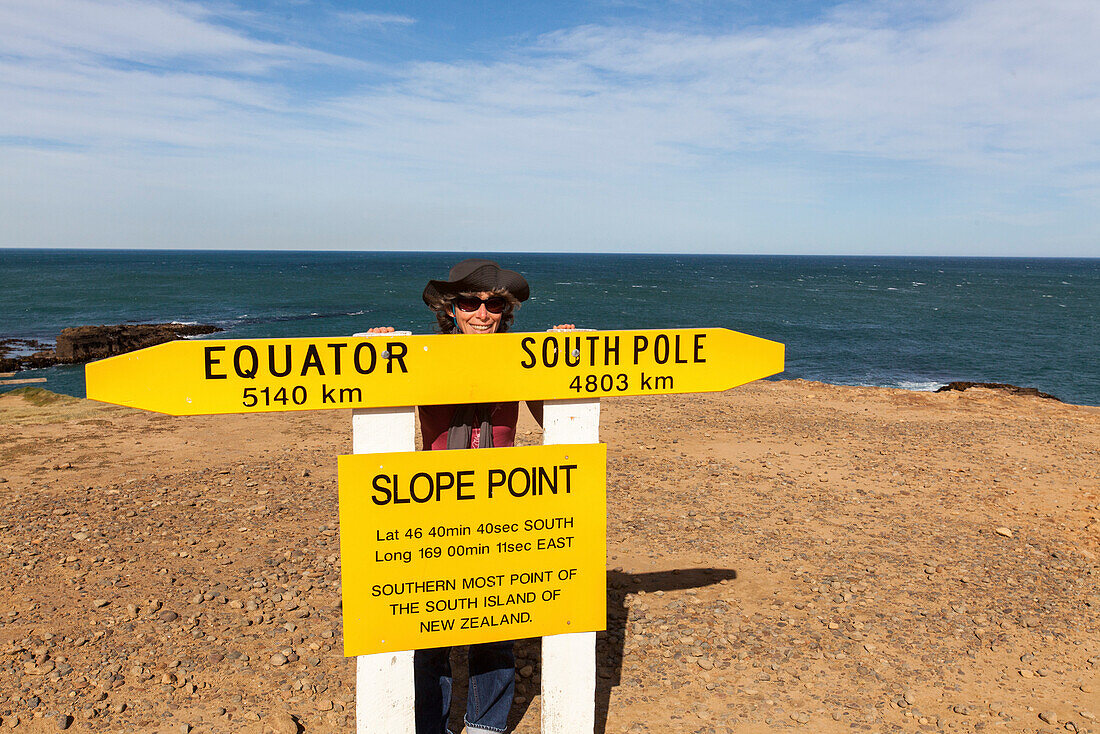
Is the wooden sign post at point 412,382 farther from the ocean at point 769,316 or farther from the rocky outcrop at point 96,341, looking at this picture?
the rocky outcrop at point 96,341

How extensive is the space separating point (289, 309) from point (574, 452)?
6342 cm

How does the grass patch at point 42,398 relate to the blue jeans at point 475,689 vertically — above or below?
below

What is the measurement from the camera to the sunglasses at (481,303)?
137 inches

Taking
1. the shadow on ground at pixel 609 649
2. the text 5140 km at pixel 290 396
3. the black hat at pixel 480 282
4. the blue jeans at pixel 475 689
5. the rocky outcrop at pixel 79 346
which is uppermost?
the black hat at pixel 480 282

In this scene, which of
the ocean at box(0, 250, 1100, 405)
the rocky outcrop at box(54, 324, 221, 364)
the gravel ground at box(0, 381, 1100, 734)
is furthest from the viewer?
the ocean at box(0, 250, 1100, 405)

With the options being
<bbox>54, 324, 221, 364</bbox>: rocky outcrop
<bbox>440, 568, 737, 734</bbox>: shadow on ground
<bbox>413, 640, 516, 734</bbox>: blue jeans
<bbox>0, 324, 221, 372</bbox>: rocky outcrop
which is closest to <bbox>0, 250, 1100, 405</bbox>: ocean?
<bbox>0, 324, 221, 372</bbox>: rocky outcrop

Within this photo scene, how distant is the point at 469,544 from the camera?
3160mm

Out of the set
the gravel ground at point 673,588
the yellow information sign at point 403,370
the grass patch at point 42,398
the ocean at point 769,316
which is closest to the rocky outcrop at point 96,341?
the ocean at point 769,316

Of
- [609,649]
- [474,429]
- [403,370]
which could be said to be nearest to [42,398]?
[609,649]

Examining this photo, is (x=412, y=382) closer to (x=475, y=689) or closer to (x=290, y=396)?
(x=290, y=396)

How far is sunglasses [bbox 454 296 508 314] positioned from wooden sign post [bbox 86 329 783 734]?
0.45 meters

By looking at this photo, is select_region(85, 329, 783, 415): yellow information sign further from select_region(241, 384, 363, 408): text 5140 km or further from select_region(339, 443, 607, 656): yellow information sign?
select_region(339, 443, 607, 656): yellow information sign

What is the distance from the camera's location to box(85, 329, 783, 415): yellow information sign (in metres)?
2.82

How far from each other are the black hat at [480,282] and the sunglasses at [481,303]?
4cm
